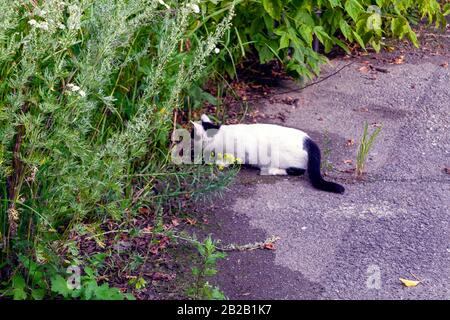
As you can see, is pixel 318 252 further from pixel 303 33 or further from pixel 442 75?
pixel 442 75

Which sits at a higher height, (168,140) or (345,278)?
(168,140)

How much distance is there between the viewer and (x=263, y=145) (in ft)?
16.3

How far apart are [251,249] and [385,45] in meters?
3.98

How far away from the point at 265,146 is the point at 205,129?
0.43 meters

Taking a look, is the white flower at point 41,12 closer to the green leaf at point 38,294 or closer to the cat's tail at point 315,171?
the green leaf at point 38,294

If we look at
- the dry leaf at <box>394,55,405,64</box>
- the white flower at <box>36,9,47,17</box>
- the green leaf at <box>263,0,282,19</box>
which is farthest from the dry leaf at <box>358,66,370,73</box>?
the white flower at <box>36,9,47,17</box>

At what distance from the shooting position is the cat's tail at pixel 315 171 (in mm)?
4641

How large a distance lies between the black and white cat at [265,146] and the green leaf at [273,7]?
102cm

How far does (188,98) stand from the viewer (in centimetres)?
510

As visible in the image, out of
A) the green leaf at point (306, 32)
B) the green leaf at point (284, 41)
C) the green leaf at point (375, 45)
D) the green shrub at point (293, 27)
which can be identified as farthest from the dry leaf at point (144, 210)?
the green leaf at point (375, 45)

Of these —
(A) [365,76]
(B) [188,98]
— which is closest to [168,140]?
(B) [188,98]

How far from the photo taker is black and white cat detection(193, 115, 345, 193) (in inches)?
192

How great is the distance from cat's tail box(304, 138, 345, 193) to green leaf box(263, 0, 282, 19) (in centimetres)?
119

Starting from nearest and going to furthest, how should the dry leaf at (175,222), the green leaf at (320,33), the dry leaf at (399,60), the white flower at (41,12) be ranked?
the white flower at (41,12) < the dry leaf at (175,222) < the green leaf at (320,33) < the dry leaf at (399,60)
